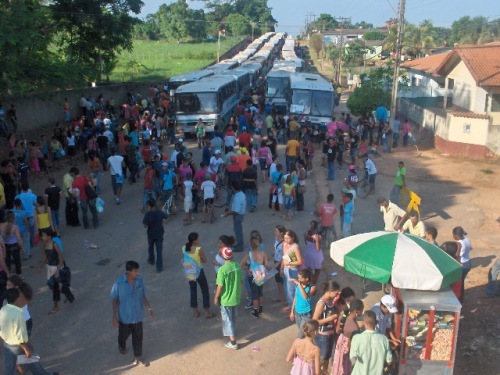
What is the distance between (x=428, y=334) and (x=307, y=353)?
1734 mm

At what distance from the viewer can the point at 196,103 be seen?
24.3 meters

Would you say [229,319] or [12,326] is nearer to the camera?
[12,326]

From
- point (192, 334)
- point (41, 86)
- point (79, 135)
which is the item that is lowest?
point (192, 334)

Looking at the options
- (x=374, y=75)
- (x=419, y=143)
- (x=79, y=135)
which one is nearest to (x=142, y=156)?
(x=79, y=135)

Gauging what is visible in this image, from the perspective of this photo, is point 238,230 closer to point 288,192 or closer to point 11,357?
point 288,192

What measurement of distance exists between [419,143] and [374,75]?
829 centimetres

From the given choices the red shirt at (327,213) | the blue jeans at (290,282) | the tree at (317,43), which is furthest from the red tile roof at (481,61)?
the tree at (317,43)

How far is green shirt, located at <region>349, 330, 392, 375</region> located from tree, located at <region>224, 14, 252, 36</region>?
110 m

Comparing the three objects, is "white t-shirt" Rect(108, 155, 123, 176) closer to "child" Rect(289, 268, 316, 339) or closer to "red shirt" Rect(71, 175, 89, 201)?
"red shirt" Rect(71, 175, 89, 201)

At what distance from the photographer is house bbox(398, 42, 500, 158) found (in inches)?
866

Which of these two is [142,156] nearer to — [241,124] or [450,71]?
[241,124]

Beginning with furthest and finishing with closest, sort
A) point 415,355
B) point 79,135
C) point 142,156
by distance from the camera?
1. point 79,135
2. point 142,156
3. point 415,355

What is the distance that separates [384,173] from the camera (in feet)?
65.3

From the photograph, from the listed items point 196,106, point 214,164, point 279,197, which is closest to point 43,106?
point 196,106
